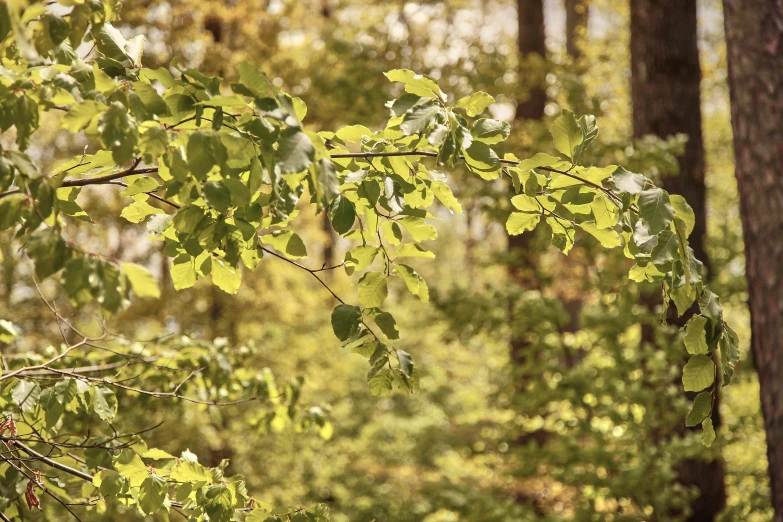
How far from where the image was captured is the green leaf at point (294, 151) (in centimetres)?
94

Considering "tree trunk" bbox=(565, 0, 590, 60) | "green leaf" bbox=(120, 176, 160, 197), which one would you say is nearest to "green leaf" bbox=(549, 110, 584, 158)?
"green leaf" bbox=(120, 176, 160, 197)

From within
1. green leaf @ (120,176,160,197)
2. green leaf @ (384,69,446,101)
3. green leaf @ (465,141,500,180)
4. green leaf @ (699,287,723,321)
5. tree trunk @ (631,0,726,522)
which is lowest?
tree trunk @ (631,0,726,522)

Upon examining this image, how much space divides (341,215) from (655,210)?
0.52 meters

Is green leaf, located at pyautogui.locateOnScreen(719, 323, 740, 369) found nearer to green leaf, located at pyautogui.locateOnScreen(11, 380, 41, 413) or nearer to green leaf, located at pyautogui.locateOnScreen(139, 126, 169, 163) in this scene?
green leaf, located at pyautogui.locateOnScreen(139, 126, 169, 163)

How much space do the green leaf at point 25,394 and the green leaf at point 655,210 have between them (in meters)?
1.28

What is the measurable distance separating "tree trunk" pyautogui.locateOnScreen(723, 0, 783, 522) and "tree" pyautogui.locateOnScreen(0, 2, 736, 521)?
1.99 metres

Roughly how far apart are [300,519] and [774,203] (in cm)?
255

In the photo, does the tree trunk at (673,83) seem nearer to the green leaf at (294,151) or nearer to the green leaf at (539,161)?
the green leaf at (539,161)

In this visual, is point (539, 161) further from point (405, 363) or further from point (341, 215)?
point (405, 363)

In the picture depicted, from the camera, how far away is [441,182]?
58.3 inches

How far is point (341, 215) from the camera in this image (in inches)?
48.9

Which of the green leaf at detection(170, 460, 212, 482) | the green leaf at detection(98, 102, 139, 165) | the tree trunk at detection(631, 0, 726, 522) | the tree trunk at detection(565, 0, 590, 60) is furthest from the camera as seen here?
the tree trunk at detection(565, 0, 590, 60)

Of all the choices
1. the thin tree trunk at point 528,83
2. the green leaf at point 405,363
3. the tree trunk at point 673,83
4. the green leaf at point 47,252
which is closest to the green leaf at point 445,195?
the green leaf at point 405,363

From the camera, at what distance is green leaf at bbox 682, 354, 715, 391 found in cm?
127
